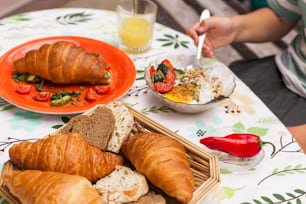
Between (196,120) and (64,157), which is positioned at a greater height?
(64,157)

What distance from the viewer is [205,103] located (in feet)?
3.36

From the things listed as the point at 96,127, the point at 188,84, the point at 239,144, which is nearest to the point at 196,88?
the point at 188,84

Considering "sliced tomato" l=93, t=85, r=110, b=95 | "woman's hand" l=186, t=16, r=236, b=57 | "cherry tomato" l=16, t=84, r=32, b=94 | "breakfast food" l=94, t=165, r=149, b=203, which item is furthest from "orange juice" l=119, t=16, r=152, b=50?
"breakfast food" l=94, t=165, r=149, b=203

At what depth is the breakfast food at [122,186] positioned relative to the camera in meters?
0.74

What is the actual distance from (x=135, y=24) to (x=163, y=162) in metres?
0.62

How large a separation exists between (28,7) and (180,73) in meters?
1.71

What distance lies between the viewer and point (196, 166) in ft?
2.78

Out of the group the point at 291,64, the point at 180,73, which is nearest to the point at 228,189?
the point at 180,73

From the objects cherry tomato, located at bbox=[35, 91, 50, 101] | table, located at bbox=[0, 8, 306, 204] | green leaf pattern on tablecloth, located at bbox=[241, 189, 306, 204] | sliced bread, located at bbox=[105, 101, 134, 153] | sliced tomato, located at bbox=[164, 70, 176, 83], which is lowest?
green leaf pattern on tablecloth, located at bbox=[241, 189, 306, 204]

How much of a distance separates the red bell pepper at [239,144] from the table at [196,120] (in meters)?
0.03

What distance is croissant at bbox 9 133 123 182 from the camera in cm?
76

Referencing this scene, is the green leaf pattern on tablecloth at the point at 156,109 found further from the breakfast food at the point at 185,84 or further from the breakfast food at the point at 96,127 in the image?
the breakfast food at the point at 96,127

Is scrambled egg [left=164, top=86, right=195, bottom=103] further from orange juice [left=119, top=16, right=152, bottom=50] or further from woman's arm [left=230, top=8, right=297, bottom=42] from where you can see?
woman's arm [left=230, top=8, right=297, bottom=42]

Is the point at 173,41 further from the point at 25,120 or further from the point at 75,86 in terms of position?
the point at 25,120
